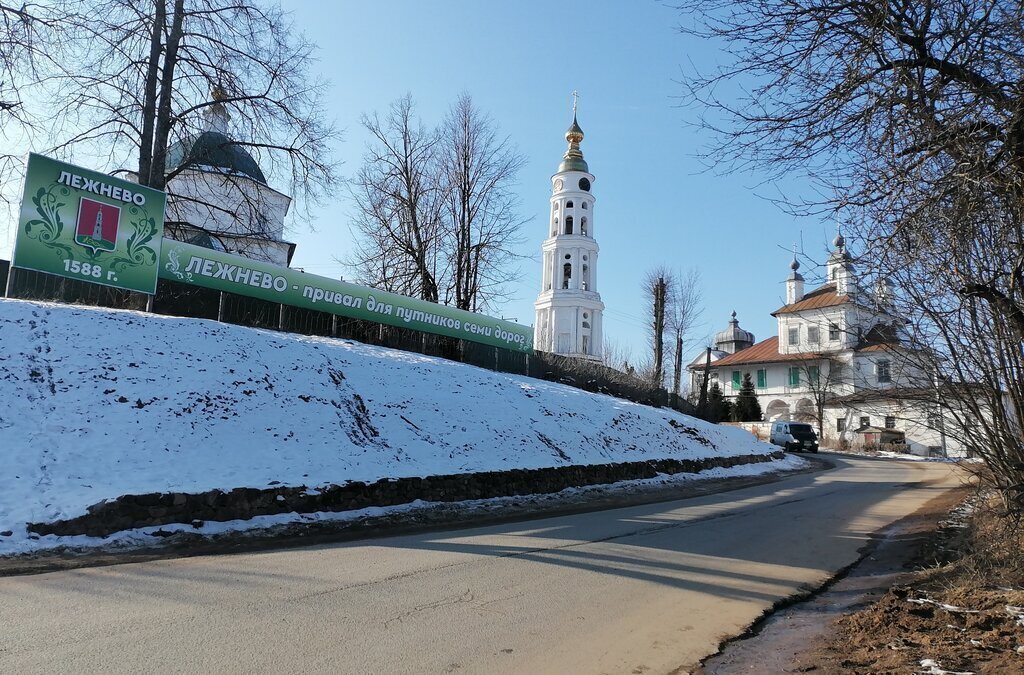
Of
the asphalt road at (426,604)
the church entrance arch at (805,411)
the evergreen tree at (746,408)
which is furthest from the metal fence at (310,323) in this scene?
the church entrance arch at (805,411)

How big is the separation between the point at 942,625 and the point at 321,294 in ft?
64.6

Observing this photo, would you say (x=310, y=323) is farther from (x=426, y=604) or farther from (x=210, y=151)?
(x=426, y=604)

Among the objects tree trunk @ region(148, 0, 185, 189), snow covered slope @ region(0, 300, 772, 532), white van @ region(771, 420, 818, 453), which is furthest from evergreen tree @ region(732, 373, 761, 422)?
tree trunk @ region(148, 0, 185, 189)

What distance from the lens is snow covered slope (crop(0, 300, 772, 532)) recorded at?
32.2 feet

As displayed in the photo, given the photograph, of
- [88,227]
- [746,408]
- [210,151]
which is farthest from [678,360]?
[88,227]

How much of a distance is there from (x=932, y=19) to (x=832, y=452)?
4493 centimetres

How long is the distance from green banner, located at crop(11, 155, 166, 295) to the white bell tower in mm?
50166

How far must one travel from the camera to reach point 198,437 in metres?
11.4

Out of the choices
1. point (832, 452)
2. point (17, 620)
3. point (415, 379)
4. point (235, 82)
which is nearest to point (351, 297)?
point (415, 379)

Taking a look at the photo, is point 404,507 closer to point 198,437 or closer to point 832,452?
point 198,437

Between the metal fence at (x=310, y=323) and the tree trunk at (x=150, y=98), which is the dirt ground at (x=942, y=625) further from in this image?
the tree trunk at (x=150, y=98)

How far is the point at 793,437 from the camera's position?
4091 cm

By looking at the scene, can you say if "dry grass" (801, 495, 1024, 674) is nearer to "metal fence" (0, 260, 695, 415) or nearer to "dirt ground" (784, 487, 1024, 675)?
"dirt ground" (784, 487, 1024, 675)

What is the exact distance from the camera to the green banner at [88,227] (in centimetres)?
1416
